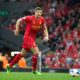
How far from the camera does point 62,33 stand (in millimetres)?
28672

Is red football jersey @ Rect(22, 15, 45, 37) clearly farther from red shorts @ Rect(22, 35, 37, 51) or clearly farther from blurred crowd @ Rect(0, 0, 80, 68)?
blurred crowd @ Rect(0, 0, 80, 68)

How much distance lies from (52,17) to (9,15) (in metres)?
3.11

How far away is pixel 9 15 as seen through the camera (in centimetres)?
3266

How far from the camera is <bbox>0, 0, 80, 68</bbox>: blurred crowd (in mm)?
24984

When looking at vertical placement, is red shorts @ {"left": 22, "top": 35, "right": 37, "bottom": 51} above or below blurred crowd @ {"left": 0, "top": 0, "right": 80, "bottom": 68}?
below

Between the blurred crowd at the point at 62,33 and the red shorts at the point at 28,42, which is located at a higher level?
the blurred crowd at the point at 62,33

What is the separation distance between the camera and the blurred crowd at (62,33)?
24984mm

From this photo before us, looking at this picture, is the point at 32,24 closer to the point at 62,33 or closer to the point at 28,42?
the point at 28,42

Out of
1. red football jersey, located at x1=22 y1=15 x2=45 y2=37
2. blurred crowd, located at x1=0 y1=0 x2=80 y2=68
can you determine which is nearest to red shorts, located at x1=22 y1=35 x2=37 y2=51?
red football jersey, located at x1=22 y1=15 x2=45 y2=37

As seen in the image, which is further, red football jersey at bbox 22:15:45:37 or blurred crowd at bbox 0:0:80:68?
blurred crowd at bbox 0:0:80:68

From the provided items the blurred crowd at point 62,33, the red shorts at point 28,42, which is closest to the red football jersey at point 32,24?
the red shorts at point 28,42

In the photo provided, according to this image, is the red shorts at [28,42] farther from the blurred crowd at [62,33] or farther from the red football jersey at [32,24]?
the blurred crowd at [62,33]

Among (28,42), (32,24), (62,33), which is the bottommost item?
(28,42)

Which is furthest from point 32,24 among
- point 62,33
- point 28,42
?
point 62,33
